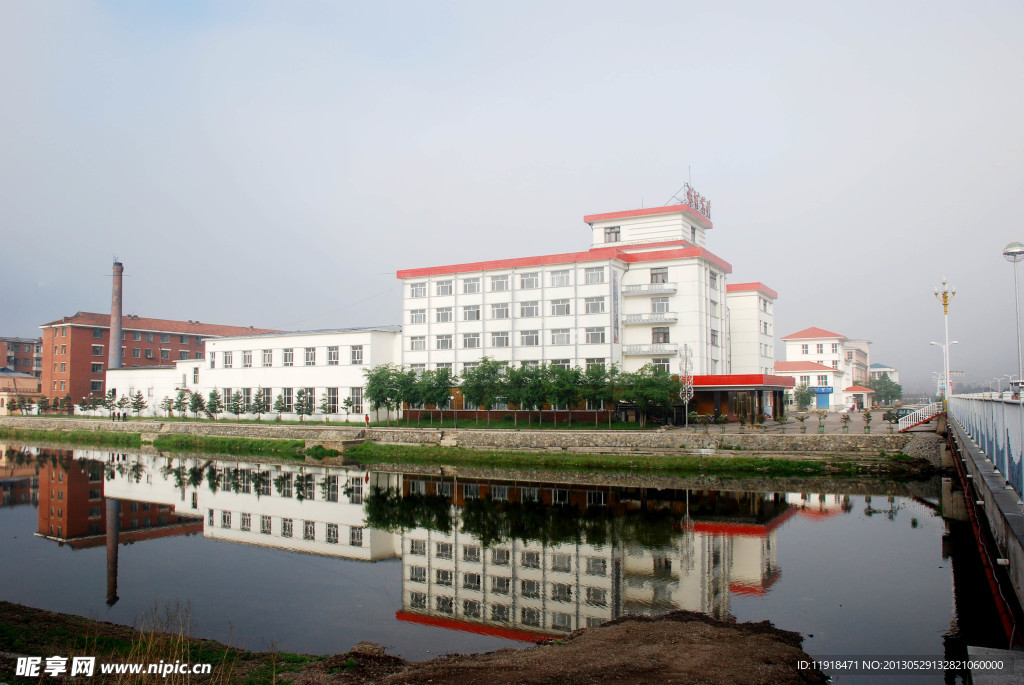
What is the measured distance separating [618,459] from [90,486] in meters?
21.2

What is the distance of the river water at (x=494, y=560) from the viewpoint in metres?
10.9

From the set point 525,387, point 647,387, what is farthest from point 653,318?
point 525,387

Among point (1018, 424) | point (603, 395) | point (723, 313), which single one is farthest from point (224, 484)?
point (723, 313)

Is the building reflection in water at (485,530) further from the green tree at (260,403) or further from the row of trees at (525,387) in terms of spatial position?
the green tree at (260,403)

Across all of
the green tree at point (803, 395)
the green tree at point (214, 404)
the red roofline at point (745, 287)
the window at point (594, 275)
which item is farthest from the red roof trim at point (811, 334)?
the green tree at point (214, 404)

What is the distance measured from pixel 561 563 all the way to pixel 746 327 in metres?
33.8

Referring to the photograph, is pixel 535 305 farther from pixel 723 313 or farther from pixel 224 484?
pixel 224 484

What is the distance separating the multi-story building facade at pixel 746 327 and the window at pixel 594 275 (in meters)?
10.5

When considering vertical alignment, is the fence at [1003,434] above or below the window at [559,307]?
below

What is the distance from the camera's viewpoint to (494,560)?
1534 cm

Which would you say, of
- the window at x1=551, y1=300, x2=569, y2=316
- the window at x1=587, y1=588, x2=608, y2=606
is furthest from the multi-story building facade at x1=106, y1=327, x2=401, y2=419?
the window at x1=587, y1=588, x2=608, y2=606

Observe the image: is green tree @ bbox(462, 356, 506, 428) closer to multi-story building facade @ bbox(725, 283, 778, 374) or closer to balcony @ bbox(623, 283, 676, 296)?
balcony @ bbox(623, 283, 676, 296)

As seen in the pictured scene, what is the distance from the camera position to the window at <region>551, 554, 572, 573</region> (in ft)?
46.9

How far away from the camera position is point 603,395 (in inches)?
1346
